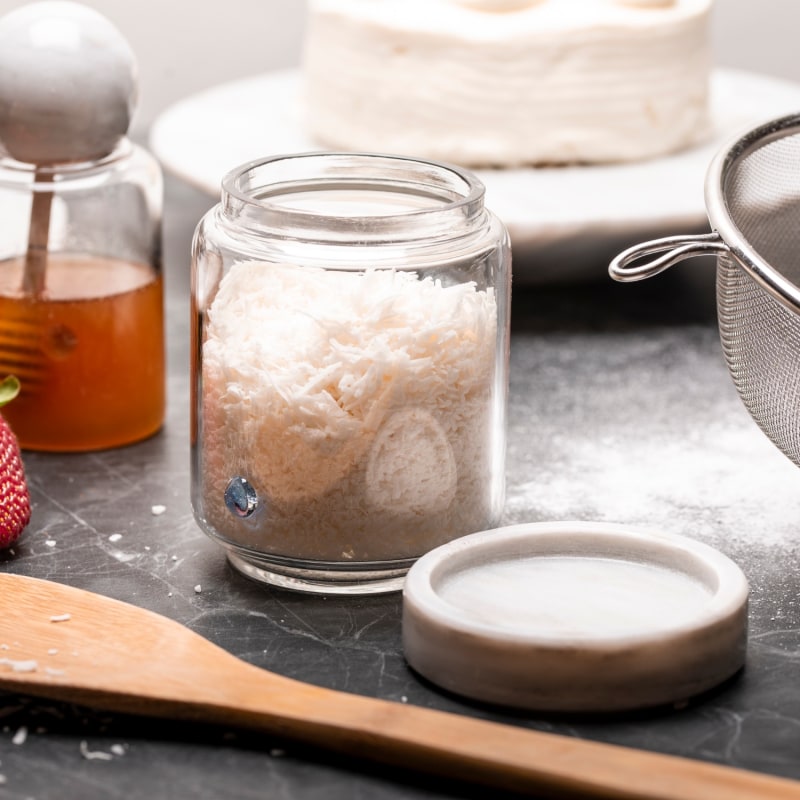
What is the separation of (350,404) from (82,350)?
0.34 metres

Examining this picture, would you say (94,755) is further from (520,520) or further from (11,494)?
(520,520)

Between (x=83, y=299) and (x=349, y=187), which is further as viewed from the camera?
(x=83, y=299)

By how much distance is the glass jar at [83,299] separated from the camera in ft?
3.50

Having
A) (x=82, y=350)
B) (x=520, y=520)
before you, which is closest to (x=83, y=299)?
(x=82, y=350)

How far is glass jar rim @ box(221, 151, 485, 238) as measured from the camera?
0.81 m

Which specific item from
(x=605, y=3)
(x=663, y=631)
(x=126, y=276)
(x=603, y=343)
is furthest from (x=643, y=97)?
(x=663, y=631)

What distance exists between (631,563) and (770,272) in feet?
0.61

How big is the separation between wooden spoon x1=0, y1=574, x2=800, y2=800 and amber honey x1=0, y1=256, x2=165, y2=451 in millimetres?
266

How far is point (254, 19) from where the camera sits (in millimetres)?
2051

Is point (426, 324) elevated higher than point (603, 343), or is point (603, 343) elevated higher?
point (426, 324)

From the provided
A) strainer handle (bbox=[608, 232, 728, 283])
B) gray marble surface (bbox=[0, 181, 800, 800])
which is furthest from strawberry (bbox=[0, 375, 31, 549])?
strainer handle (bbox=[608, 232, 728, 283])

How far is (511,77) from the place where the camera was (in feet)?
4.55

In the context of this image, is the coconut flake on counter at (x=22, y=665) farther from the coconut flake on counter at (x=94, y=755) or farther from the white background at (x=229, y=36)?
the white background at (x=229, y=36)

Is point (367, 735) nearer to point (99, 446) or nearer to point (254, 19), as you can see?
point (99, 446)
